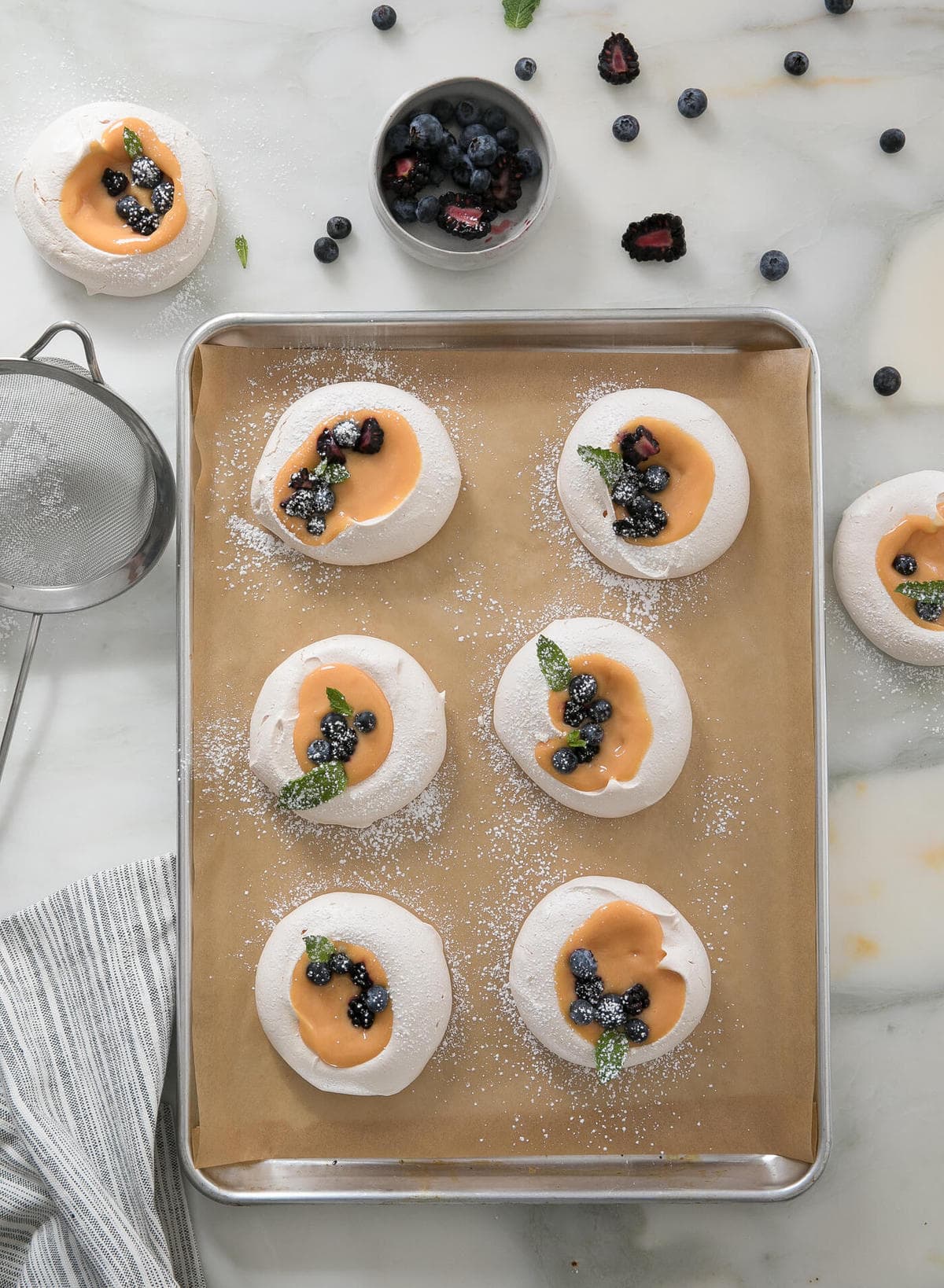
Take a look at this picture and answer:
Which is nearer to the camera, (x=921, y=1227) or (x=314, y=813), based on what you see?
(x=314, y=813)

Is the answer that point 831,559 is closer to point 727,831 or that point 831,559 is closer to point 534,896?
point 727,831

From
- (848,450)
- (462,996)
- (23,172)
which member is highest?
(23,172)

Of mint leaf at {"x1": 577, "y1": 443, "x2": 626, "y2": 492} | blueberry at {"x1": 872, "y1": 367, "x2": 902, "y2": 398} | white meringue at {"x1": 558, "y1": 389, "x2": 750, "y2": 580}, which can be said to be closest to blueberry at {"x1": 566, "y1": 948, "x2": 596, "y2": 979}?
white meringue at {"x1": 558, "y1": 389, "x2": 750, "y2": 580}

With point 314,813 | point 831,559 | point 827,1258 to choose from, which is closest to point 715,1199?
point 827,1258

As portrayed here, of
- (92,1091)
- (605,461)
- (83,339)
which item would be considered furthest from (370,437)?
→ (92,1091)

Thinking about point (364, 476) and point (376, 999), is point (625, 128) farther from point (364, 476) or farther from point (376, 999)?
point (376, 999)

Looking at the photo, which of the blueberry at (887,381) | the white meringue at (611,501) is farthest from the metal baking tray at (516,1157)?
the blueberry at (887,381)

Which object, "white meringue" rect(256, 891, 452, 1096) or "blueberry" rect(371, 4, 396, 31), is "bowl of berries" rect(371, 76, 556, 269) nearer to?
"blueberry" rect(371, 4, 396, 31)
